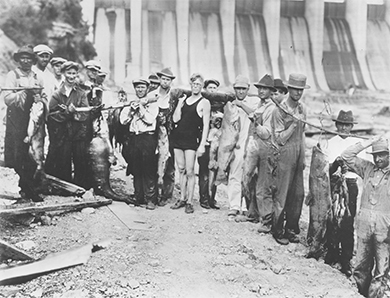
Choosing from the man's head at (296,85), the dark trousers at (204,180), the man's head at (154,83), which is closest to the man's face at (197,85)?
the man's head at (154,83)

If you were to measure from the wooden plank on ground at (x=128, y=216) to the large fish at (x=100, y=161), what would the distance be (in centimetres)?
12

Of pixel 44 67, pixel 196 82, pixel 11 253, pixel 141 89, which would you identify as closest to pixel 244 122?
pixel 196 82

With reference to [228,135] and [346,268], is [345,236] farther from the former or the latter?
[228,135]

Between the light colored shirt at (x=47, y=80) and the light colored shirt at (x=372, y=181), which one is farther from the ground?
the light colored shirt at (x=47, y=80)

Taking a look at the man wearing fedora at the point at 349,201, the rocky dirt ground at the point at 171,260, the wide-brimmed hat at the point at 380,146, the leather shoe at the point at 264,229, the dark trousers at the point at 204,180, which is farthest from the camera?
the dark trousers at the point at 204,180

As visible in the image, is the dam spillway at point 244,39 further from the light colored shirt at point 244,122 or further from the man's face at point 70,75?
the light colored shirt at point 244,122

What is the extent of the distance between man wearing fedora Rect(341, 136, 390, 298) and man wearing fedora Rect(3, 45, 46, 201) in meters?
2.96

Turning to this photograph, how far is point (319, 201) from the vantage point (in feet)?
13.0

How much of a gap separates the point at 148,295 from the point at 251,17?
3.54 m

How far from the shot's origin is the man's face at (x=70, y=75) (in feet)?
14.5

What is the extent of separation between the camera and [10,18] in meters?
5.13

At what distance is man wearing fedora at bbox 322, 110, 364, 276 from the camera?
3.81 metres

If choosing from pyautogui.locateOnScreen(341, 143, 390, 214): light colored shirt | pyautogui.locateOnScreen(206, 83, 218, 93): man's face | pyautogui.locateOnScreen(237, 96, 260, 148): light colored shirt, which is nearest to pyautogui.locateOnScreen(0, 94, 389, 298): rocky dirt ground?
pyautogui.locateOnScreen(341, 143, 390, 214): light colored shirt

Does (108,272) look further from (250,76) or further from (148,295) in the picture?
(250,76)
